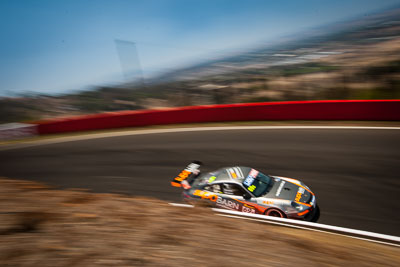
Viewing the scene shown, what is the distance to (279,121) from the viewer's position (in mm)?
14945

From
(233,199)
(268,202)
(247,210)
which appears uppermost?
(233,199)

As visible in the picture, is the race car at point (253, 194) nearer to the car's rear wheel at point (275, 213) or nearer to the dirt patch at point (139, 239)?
the car's rear wheel at point (275, 213)

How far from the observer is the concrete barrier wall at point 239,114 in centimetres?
1334

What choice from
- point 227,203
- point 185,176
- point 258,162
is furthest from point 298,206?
point 258,162

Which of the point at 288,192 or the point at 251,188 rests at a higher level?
the point at 251,188

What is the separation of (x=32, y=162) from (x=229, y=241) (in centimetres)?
1123

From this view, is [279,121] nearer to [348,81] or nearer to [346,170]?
[348,81]

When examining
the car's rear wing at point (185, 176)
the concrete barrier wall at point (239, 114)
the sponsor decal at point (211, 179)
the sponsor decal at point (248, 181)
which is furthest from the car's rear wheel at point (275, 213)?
the concrete barrier wall at point (239, 114)

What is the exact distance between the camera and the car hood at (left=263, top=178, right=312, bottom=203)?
689cm

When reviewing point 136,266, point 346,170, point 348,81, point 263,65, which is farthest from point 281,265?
point 263,65

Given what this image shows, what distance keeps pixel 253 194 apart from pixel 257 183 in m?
0.43

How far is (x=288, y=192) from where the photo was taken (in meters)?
7.10

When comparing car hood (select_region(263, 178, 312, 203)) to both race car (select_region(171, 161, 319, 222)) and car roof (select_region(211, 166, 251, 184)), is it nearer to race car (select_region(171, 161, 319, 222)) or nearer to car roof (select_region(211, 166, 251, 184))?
race car (select_region(171, 161, 319, 222))

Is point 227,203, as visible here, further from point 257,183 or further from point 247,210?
point 257,183
